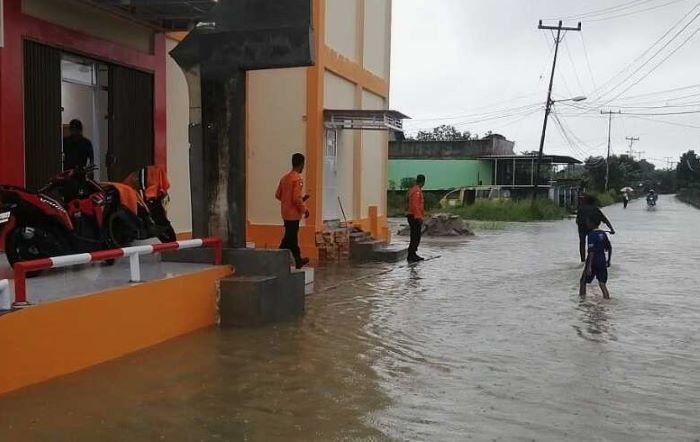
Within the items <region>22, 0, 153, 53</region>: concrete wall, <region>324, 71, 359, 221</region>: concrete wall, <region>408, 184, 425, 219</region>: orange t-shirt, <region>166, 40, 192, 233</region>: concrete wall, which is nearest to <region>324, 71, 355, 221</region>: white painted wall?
<region>324, 71, 359, 221</region>: concrete wall

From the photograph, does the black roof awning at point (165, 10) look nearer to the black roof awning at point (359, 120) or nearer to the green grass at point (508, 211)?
the black roof awning at point (359, 120)

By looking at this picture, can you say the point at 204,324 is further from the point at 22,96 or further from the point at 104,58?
the point at 104,58

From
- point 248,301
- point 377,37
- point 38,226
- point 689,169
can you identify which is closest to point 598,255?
point 248,301

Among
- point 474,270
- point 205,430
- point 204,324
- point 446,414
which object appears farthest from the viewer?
point 474,270

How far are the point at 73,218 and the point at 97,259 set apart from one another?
6.69 ft

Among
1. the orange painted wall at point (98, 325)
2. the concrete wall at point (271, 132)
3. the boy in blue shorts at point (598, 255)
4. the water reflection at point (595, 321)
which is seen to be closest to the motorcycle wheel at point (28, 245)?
the orange painted wall at point (98, 325)

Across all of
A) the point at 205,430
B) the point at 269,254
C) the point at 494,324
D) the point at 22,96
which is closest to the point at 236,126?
the point at 269,254

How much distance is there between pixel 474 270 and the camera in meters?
14.6

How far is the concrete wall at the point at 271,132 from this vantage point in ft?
48.6

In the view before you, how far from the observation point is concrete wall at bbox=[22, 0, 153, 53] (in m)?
9.46

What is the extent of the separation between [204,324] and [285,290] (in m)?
1.12

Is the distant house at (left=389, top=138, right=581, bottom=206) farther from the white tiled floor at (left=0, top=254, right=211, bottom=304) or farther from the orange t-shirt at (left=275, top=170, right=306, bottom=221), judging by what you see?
the white tiled floor at (left=0, top=254, right=211, bottom=304)

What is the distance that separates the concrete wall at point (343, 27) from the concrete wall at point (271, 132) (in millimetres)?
1519

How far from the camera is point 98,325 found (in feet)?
20.5
